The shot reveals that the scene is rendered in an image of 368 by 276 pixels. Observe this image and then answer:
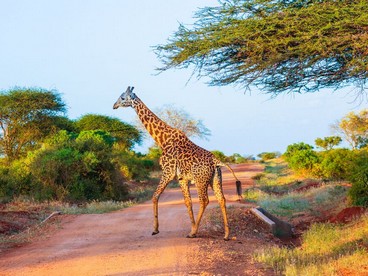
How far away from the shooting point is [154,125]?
1323cm

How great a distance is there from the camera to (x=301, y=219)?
17.4 meters

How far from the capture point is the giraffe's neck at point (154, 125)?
1309cm

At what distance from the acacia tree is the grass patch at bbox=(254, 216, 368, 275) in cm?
3016

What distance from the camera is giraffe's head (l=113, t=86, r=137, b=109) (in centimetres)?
1348

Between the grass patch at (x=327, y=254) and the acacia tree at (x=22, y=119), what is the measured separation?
3016cm

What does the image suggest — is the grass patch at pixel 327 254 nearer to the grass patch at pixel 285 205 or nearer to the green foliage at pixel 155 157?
the grass patch at pixel 285 205

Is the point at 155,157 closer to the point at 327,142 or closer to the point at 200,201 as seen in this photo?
the point at 327,142

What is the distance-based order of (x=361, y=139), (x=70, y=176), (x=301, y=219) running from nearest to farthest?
(x=301, y=219)
(x=70, y=176)
(x=361, y=139)

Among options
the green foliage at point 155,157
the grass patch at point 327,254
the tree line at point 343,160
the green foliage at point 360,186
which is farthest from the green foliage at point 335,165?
the green foliage at point 155,157

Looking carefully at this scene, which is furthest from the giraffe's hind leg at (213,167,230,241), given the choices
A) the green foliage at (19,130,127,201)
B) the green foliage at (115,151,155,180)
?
the green foliage at (115,151,155,180)

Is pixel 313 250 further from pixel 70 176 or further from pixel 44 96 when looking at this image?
pixel 44 96

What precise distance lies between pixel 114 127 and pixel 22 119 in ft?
33.7

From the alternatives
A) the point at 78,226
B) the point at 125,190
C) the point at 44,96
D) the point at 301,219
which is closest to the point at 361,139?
the point at 44,96

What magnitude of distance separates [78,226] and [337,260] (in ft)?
23.5
